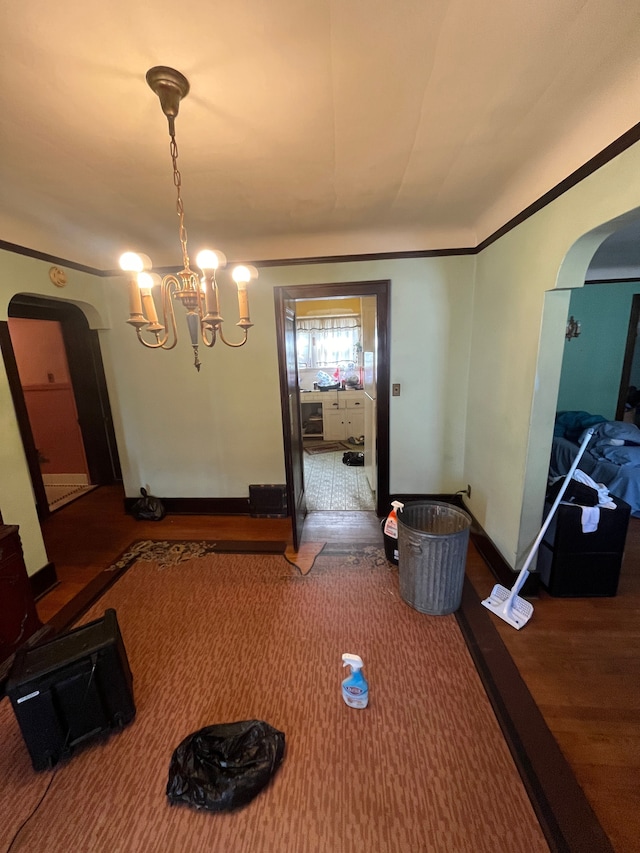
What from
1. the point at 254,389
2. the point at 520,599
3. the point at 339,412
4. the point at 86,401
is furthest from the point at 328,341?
the point at 520,599

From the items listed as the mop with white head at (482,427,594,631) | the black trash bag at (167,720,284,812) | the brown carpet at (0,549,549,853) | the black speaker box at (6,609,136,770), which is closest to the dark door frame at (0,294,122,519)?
the brown carpet at (0,549,549,853)

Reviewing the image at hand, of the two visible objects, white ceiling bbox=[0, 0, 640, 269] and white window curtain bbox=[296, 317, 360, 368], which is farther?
white window curtain bbox=[296, 317, 360, 368]

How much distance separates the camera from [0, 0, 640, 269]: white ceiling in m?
0.95

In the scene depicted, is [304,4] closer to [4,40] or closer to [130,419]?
[4,40]

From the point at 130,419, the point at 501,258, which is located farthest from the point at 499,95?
the point at 130,419

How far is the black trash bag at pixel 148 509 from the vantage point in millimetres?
3314

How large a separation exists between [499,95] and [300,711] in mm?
2617

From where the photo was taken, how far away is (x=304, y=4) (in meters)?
0.91

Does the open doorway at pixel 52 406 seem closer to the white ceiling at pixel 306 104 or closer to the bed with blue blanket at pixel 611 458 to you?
the white ceiling at pixel 306 104

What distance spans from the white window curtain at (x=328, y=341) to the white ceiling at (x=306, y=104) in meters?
3.83

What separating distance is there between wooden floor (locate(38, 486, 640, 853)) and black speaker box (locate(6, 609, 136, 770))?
105 cm

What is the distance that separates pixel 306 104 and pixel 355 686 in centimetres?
239

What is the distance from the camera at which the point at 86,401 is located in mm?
4082

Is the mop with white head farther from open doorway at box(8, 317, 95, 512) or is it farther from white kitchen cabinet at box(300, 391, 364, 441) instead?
open doorway at box(8, 317, 95, 512)
